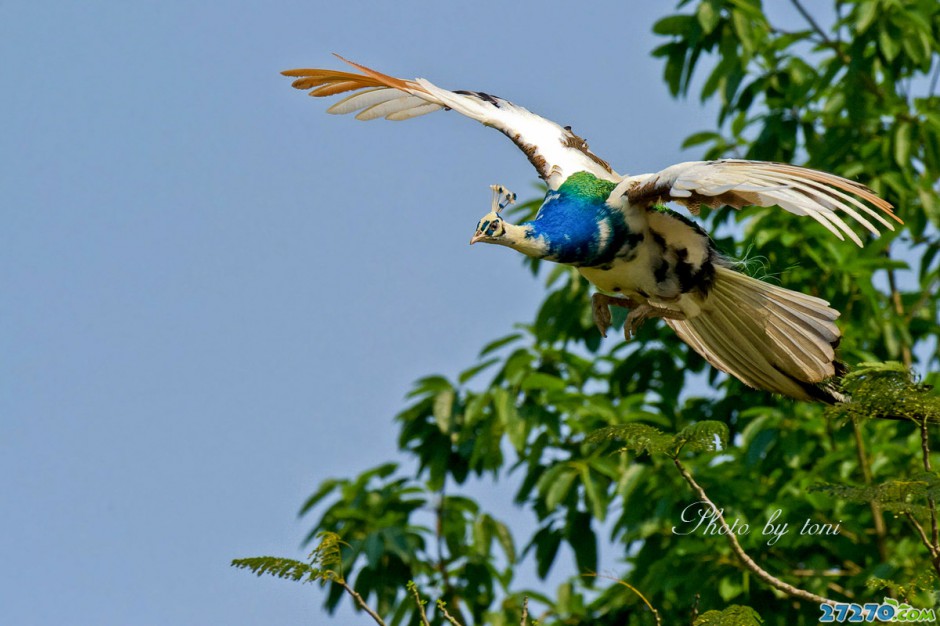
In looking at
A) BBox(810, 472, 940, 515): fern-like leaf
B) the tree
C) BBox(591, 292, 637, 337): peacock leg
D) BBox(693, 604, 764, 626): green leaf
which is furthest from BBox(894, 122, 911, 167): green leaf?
BBox(693, 604, 764, 626): green leaf

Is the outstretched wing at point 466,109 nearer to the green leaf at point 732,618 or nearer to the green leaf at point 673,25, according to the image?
the green leaf at point 732,618

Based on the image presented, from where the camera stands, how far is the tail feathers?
204 inches

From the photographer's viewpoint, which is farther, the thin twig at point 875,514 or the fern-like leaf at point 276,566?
the thin twig at point 875,514

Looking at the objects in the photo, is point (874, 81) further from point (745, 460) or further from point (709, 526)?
point (709, 526)

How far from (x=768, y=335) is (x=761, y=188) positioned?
1.08 meters

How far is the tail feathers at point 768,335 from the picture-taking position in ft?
17.0

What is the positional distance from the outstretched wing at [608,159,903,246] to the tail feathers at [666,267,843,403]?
67 cm

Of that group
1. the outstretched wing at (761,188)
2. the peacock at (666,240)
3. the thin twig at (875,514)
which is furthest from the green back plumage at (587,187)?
the thin twig at (875,514)

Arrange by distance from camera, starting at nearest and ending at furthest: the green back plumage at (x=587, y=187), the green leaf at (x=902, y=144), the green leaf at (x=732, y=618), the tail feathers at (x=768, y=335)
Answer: the green leaf at (x=732, y=618) → the green back plumage at (x=587, y=187) → the tail feathers at (x=768, y=335) → the green leaf at (x=902, y=144)

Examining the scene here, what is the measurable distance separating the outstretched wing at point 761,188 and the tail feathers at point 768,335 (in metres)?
0.67


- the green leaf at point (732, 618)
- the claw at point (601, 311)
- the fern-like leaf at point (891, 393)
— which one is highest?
the claw at point (601, 311)

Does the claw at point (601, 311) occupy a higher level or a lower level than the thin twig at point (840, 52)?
lower

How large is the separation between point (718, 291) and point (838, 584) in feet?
6.87

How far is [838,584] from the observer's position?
21.9 feet
